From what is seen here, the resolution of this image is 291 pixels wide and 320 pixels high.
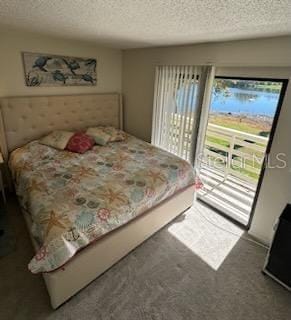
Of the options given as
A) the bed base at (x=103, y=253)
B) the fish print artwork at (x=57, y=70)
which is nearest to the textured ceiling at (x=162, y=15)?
the fish print artwork at (x=57, y=70)

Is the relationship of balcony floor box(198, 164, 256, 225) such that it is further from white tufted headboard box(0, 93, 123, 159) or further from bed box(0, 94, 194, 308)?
white tufted headboard box(0, 93, 123, 159)

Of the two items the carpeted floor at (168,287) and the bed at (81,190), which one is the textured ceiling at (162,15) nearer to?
the bed at (81,190)

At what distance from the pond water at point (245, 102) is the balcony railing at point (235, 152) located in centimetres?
46

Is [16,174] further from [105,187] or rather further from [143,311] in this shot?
[143,311]

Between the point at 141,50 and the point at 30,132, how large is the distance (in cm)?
211

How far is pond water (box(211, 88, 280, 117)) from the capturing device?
2572mm

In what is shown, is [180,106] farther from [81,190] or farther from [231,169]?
[81,190]

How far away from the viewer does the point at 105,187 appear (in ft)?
6.58

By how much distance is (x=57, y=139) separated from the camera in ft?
9.39

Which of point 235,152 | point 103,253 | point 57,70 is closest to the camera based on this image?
point 103,253

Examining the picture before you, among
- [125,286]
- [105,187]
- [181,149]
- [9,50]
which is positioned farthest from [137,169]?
[9,50]

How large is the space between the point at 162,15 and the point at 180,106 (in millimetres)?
1542

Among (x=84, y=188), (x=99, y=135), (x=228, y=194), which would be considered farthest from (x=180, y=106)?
(x=84, y=188)

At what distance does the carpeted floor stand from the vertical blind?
1294mm
